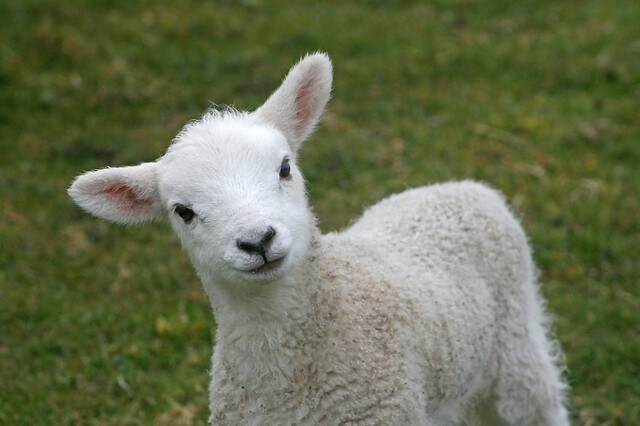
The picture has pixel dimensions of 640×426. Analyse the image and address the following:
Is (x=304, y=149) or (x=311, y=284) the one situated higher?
(x=311, y=284)

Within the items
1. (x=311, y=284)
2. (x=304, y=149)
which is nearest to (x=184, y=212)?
(x=311, y=284)

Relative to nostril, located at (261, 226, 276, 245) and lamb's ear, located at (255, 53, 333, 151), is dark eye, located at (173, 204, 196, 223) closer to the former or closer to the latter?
nostril, located at (261, 226, 276, 245)

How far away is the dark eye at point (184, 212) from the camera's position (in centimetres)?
340

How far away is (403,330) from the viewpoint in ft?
11.8

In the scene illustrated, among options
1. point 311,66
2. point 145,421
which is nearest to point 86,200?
point 311,66

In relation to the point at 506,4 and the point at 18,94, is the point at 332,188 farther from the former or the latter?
the point at 506,4

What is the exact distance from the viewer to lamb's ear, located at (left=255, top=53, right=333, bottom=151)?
12.3ft

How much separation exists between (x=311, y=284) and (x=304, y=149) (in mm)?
4772

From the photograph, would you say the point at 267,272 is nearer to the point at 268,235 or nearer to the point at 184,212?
the point at 268,235

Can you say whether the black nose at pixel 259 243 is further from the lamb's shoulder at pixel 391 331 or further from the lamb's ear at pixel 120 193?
the lamb's ear at pixel 120 193

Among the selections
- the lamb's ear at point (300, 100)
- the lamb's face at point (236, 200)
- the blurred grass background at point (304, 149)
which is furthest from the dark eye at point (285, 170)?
the blurred grass background at point (304, 149)

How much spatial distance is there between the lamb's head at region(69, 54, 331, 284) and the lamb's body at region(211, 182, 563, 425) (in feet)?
0.92

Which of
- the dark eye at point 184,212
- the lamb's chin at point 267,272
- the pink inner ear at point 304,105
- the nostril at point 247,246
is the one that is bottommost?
the lamb's chin at point 267,272

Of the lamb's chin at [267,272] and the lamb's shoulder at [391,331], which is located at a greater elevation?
the lamb's chin at [267,272]
